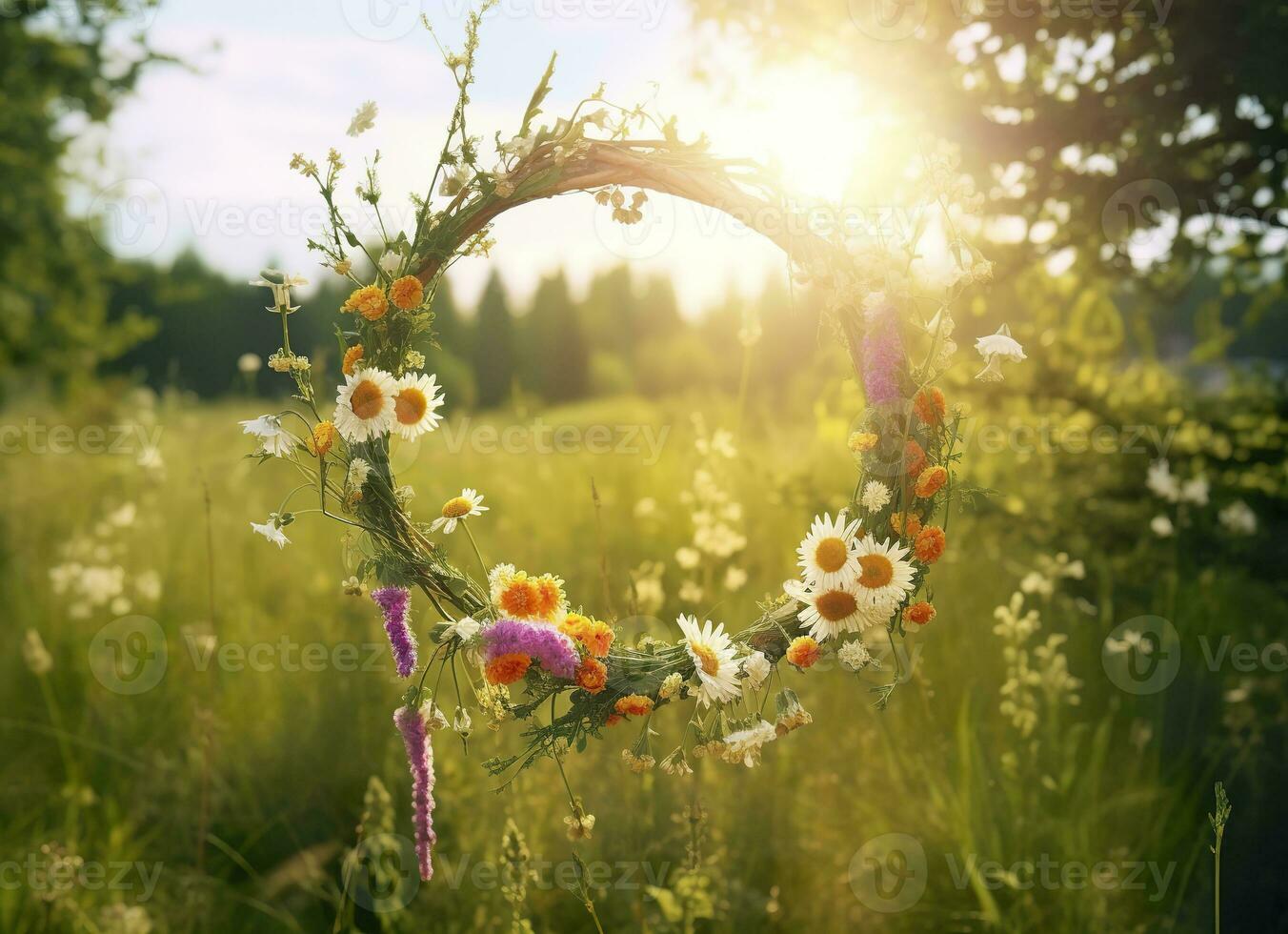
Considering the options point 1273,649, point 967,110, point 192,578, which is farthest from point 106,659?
point 1273,649

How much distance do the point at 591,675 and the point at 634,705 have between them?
101 mm

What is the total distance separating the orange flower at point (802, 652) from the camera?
5.65ft

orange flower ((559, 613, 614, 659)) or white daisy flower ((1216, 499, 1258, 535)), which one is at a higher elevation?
orange flower ((559, 613, 614, 659))

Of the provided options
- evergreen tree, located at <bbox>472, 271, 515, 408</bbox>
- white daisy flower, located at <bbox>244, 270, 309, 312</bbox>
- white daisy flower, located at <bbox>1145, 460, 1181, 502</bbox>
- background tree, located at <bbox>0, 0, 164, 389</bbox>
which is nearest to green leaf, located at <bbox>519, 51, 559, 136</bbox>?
white daisy flower, located at <bbox>244, 270, 309, 312</bbox>

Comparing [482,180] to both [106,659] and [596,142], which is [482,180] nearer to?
[596,142]

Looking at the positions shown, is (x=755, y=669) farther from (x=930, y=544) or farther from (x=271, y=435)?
(x=271, y=435)

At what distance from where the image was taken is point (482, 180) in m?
1.88

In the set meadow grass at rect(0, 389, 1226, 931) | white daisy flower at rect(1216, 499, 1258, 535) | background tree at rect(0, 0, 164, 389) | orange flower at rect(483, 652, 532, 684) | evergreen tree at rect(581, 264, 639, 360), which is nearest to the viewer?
orange flower at rect(483, 652, 532, 684)

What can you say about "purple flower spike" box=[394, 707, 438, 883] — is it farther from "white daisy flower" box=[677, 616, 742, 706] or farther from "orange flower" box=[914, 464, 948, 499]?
"orange flower" box=[914, 464, 948, 499]

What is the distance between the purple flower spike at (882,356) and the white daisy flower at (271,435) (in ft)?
3.76

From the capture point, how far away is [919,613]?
1.74 m

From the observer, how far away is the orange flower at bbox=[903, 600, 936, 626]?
1.73 m

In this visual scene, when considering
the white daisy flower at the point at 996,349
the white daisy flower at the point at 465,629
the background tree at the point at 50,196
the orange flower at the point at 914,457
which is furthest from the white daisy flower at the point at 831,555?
the background tree at the point at 50,196

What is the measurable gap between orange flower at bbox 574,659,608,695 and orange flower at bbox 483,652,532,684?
5.3 inches
